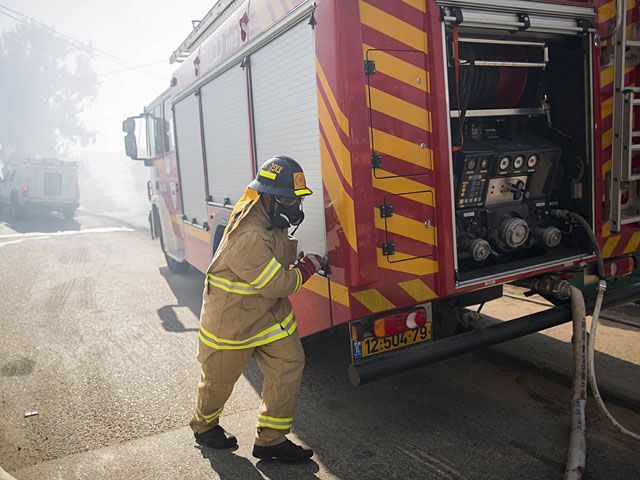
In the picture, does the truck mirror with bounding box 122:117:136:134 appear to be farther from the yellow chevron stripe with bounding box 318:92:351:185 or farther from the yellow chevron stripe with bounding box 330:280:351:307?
the yellow chevron stripe with bounding box 330:280:351:307

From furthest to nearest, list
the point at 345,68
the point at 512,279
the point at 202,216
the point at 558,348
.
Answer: the point at 202,216
the point at 558,348
the point at 512,279
the point at 345,68

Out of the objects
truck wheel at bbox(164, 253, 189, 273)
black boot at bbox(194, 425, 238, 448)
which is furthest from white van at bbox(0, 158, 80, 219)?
black boot at bbox(194, 425, 238, 448)

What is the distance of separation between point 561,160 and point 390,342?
6.75 ft

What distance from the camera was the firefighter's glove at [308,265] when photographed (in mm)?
3227

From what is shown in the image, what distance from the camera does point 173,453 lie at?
3.39 meters

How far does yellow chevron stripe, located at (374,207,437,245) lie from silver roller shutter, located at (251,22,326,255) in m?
0.39

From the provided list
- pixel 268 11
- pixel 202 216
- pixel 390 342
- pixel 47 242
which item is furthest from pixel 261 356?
pixel 47 242

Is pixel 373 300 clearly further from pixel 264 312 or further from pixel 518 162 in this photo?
pixel 518 162

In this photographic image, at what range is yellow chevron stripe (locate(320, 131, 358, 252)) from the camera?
10.1 feet

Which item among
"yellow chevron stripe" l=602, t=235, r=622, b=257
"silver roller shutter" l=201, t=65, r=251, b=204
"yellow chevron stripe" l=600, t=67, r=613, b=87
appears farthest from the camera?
"silver roller shutter" l=201, t=65, r=251, b=204

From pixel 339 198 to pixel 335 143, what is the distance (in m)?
0.31

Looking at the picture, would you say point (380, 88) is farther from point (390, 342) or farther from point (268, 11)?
point (390, 342)

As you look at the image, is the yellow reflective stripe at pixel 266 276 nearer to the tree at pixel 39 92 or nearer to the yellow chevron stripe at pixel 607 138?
the yellow chevron stripe at pixel 607 138

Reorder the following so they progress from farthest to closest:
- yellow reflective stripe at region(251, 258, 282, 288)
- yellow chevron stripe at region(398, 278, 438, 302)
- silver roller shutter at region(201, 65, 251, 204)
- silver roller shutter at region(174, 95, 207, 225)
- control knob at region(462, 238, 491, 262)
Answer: silver roller shutter at region(174, 95, 207, 225) < silver roller shutter at region(201, 65, 251, 204) < control knob at region(462, 238, 491, 262) < yellow chevron stripe at region(398, 278, 438, 302) < yellow reflective stripe at region(251, 258, 282, 288)
